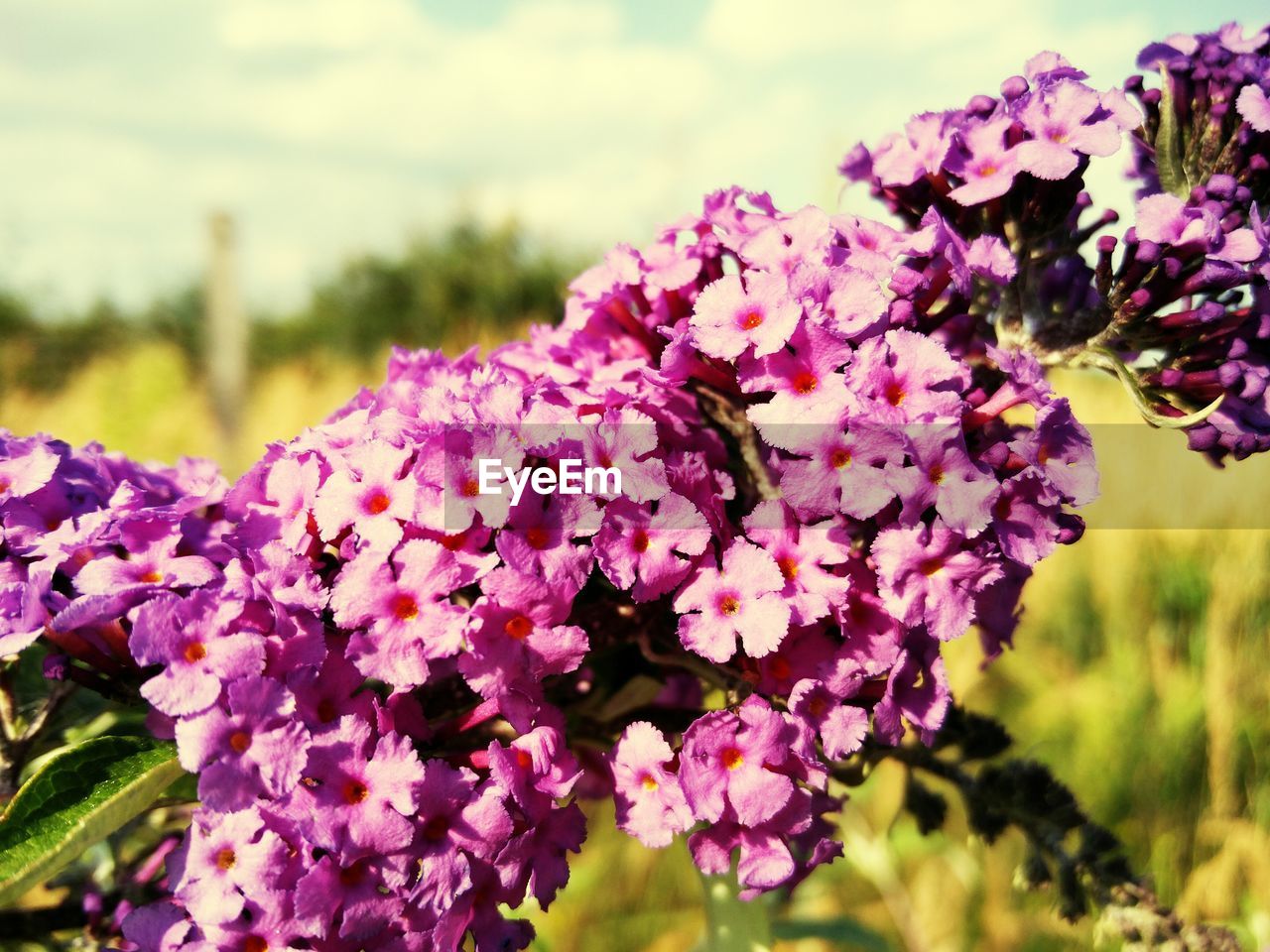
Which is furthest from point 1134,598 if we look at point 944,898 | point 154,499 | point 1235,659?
point 154,499

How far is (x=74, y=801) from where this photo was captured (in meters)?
0.66

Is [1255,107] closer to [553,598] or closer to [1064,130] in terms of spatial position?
[1064,130]

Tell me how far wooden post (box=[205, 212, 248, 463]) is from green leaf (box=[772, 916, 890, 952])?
24.9 feet

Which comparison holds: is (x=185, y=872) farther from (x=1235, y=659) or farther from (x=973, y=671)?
(x=1235, y=659)

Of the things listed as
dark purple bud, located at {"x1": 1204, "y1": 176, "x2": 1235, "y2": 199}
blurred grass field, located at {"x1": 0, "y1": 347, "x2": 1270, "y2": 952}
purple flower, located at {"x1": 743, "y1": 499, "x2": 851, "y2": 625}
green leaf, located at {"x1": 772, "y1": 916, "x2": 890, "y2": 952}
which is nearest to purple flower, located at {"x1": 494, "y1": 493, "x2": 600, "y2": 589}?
purple flower, located at {"x1": 743, "y1": 499, "x2": 851, "y2": 625}

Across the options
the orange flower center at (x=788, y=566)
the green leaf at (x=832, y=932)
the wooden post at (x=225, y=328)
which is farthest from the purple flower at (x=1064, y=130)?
the wooden post at (x=225, y=328)

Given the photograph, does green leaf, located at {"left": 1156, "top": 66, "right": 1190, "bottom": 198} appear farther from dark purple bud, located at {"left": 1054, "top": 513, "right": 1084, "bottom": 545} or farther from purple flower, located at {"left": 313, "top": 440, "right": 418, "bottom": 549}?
purple flower, located at {"left": 313, "top": 440, "right": 418, "bottom": 549}

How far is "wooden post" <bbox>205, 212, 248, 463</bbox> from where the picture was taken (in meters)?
7.98

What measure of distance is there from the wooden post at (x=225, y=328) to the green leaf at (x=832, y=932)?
7.58m

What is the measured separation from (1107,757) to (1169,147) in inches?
101

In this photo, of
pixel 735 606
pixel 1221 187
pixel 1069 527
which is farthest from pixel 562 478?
pixel 1221 187

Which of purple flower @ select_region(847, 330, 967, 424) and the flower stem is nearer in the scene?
purple flower @ select_region(847, 330, 967, 424)

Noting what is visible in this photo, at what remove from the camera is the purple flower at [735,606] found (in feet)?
2.24

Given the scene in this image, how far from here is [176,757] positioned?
698mm
